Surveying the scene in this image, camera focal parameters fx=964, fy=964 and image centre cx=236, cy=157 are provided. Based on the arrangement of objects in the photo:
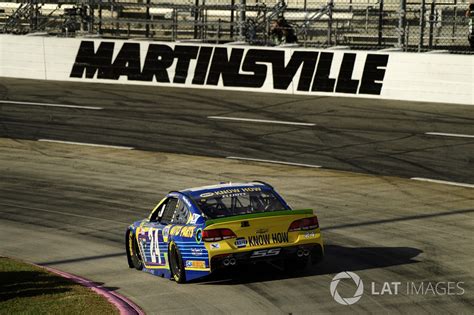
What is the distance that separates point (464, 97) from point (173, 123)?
8396 mm

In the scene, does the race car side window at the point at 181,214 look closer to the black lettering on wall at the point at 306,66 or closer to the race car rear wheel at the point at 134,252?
the race car rear wheel at the point at 134,252

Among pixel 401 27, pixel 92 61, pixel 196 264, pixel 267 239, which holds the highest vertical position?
pixel 401 27

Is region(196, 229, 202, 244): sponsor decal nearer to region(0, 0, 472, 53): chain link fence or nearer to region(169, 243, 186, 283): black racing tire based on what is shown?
region(169, 243, 186, 283): black racing tire

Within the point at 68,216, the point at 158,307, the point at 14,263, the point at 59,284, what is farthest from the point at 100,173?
the point at 158,307

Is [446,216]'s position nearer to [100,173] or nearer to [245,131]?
[100,173]

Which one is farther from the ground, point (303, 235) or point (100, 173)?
point (303, 235)

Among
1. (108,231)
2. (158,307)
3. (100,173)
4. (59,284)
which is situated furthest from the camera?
(100,173)

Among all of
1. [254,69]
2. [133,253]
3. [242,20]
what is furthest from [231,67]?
[133,253]

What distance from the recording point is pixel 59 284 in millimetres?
12547

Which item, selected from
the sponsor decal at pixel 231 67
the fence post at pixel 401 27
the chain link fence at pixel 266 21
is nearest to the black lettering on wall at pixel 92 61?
the sponsor decal at pixel 231 67

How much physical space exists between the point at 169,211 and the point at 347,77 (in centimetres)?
1686

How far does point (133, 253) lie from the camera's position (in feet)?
45.6

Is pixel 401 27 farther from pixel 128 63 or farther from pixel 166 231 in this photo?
pixel 166 231

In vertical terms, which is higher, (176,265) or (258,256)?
(258,256)
